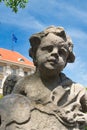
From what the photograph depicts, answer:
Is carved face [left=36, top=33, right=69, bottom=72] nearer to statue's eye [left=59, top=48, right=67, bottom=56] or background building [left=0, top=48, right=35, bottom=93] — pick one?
statue's eye [left=59, top=48, right=67, bottom=56]

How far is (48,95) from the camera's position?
421 cm

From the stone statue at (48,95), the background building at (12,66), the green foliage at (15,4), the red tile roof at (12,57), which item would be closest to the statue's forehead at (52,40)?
the stone statue at (48,95)

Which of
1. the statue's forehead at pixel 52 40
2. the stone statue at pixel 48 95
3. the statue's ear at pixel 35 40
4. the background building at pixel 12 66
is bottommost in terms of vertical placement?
the stone statue at pixel 48 95

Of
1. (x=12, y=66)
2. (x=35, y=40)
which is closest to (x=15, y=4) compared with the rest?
(x=35, y=40)

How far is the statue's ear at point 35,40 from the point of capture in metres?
4.36

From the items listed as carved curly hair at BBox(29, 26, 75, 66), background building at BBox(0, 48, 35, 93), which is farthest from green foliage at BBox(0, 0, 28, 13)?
background building at BBox(0, 48, 35, 93)

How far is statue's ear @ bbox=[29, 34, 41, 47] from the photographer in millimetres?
4363

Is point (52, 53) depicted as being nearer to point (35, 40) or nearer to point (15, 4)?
point (35, 40)

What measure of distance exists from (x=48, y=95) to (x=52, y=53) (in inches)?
16.5

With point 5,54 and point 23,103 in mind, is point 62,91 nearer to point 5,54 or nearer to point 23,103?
point 23,103

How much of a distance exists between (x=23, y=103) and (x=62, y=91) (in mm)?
456

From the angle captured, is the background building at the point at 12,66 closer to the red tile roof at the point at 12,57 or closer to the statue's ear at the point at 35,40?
the red tile roof at the point at 12,57

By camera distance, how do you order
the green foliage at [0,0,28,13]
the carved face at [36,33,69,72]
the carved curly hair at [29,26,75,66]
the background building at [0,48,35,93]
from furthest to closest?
the background building at [0,48,35,93]
the green foliage at [0,0,28,13]
the carved curly hair at [29,26,75,66]
the carved face at [36,33,69,72]

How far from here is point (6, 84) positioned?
4836 millimetres
